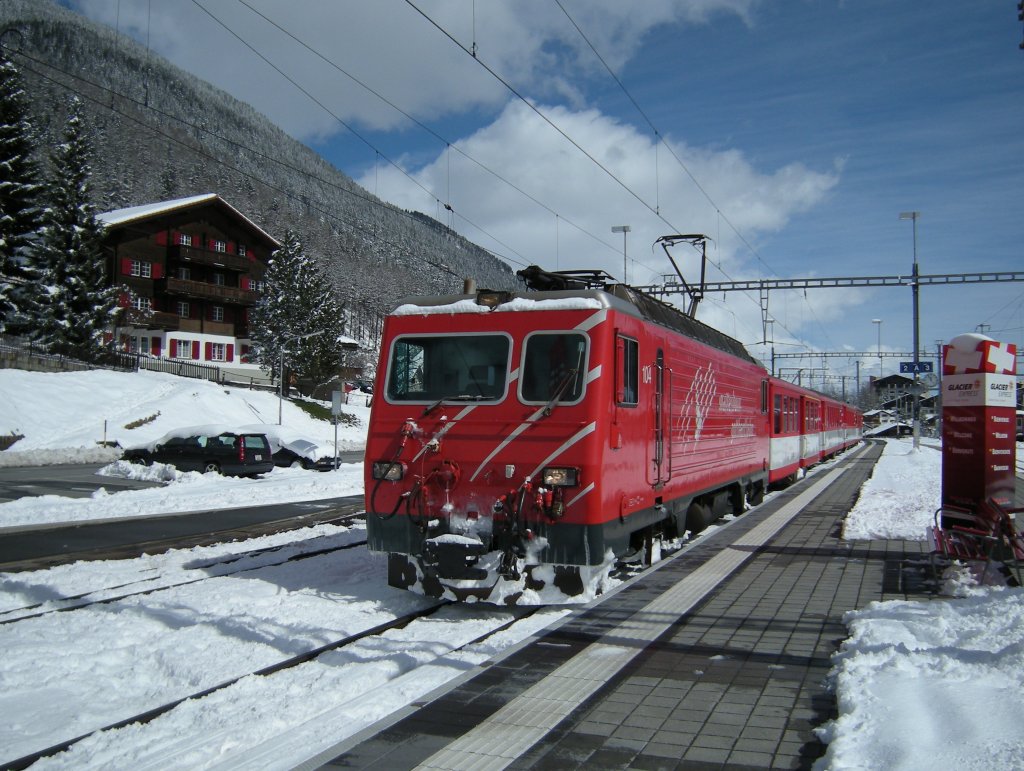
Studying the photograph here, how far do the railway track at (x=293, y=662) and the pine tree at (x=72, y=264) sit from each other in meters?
40.2

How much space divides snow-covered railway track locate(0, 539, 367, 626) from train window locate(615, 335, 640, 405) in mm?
5330

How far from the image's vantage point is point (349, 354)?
83000mm

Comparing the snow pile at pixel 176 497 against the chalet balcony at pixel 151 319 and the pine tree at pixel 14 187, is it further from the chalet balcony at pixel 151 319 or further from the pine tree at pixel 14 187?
the chalet balcony at pixel 151 319

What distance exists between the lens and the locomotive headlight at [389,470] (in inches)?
308

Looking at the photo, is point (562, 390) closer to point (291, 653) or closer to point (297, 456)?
point (291, 653)

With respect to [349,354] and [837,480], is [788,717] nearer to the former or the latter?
[837,480]

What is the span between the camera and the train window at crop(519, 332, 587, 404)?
24.7 ft

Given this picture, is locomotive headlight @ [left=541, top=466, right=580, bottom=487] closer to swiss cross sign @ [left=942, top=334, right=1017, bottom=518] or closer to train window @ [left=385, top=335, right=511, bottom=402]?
train window @ [left=385, top=335, right=511, bottom=402]

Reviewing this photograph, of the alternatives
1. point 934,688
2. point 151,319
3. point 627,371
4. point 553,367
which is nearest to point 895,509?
point 627,371

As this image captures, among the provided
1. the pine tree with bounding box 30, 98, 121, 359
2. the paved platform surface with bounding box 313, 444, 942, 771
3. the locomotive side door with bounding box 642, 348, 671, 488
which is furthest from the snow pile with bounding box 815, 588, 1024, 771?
the pine tree with bounding box 30, 98, 121, 359

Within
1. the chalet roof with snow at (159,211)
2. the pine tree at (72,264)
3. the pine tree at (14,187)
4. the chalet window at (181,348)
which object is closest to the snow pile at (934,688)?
the pine tree at (72,264)

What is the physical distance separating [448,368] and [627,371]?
179 centimetres

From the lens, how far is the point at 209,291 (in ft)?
201

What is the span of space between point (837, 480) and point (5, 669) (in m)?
24.0
